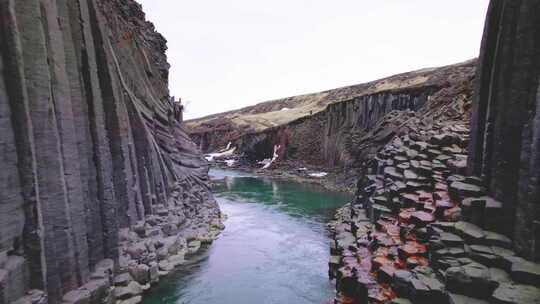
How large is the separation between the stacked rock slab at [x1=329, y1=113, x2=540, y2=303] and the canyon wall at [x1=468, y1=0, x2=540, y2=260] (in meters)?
0.56

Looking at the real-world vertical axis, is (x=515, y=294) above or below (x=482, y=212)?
below

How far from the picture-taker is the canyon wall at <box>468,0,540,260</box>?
7.14 m

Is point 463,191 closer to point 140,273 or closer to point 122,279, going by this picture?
point 140,273

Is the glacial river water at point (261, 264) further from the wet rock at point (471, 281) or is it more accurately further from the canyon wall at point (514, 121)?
the canyon wall at point (514, 121)

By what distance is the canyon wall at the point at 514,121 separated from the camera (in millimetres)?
7145

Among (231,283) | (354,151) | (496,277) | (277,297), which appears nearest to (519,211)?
(496,277)

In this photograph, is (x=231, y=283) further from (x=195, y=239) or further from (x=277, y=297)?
(x=195, y=239)

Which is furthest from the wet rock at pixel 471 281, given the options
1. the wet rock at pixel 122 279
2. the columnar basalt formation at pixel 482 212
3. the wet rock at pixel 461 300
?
the wet rock at pixel 122 279

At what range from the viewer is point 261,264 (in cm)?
1628

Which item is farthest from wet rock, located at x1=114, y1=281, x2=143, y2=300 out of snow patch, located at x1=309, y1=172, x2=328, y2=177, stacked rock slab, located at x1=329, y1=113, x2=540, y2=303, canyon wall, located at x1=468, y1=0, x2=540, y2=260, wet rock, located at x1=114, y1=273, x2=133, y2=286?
snow patch, located at x1=309, y1=172, x2=328, y2=177

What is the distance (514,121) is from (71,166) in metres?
13.3

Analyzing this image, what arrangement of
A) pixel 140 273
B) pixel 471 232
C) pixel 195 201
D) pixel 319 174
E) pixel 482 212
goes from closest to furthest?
pixel 471 232 → pixel 482 212 → pixel 140 273 → pixel 195 201 → pixel 319 174

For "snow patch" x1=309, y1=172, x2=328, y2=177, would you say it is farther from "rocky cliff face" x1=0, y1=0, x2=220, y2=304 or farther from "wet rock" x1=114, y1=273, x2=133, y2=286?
"wet rock" x1=114, y1=273, x2=133, y2=286

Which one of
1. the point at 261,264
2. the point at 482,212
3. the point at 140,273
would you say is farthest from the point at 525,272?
the point at 140,273
